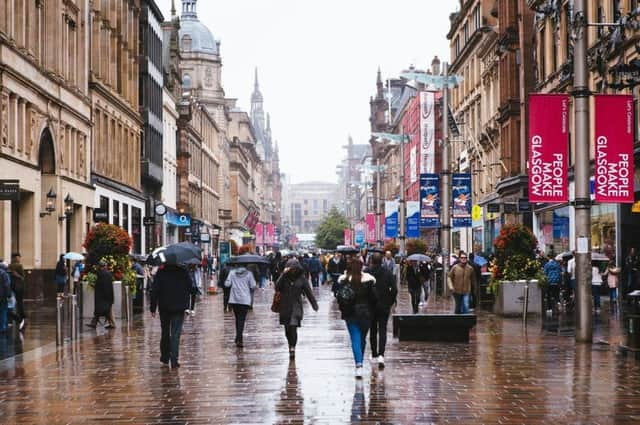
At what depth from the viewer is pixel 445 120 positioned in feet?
148

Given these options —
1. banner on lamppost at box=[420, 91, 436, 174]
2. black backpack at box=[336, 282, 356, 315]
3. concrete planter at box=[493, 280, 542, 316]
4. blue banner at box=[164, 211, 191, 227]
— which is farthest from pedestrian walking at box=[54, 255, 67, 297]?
banner on lamppost at box=[420, 91, 436, 174]

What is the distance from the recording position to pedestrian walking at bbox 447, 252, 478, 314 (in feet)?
87.5

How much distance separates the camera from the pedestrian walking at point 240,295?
802 inches

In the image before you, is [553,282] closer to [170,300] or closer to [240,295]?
[240,295]

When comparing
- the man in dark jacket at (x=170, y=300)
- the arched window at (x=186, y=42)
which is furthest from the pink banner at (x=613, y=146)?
the arched window at (x=186, y=42)

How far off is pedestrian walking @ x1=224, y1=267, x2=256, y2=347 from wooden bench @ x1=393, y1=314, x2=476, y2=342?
267cm

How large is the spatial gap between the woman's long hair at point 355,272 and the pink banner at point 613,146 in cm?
717

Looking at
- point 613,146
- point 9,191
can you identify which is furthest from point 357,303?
point 9,191

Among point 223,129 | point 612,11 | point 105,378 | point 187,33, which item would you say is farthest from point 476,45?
point 187,33

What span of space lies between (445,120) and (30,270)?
16.7m

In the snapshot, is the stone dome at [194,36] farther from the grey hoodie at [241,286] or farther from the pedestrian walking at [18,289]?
the grey hoodie at [241,286]

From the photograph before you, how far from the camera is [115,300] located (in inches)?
1153

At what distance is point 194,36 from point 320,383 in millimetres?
119337

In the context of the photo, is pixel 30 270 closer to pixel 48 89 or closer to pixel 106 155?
pixel 48 89
